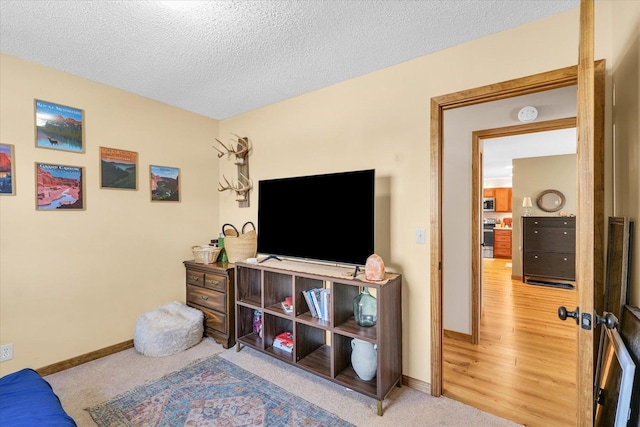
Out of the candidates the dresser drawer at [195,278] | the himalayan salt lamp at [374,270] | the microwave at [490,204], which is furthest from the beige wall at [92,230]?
the microwave at [490,204]

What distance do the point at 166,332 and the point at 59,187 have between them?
59.3 inches

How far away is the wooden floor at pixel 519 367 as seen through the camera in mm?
2004

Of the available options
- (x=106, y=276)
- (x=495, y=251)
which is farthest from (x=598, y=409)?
(x=495, y=251)

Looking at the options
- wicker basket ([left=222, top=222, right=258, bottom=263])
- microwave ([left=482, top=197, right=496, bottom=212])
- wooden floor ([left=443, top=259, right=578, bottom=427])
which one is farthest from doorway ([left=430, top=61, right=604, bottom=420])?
microwave ([left=482, top=197, right=496, bottom=212])

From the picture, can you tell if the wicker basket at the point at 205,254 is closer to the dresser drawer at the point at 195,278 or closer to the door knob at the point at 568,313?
the dresser drawer at the point at 195,278

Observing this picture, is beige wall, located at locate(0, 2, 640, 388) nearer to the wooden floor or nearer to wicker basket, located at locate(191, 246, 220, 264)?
wicker basket, located at locate(191, 246, 220, 264)

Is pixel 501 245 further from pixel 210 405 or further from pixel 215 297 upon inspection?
pixel 210 405

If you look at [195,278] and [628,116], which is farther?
[195,278]

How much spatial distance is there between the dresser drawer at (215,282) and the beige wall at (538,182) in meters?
5.52

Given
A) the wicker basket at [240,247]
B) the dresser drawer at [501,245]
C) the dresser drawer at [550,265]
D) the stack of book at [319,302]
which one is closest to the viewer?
the stack of book at [319,302]

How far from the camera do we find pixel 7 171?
2211 millimetres

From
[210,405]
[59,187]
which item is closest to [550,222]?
[210,405]

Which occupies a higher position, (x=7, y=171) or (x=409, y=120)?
(x=409, y=120)

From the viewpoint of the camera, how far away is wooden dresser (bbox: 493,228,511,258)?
8.03 m
